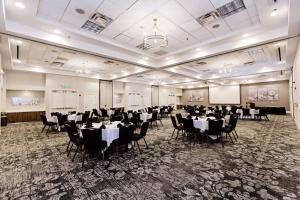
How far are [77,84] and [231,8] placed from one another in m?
11.6

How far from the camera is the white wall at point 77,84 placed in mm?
10898

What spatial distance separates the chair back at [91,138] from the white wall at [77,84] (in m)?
9.16

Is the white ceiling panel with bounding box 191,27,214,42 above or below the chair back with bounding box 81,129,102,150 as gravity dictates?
above

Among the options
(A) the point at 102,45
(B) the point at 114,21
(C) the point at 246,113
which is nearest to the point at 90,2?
(B) the point at 114,21

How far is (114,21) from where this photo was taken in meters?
4.59

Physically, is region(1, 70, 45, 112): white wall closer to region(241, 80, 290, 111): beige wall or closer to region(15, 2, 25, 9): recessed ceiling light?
region(15, 2, 25, 9): recessed ceiling light

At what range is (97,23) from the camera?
470cm

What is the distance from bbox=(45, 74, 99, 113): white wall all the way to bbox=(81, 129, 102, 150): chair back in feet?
30.0

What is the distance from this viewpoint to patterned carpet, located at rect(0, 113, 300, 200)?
251 centimetres

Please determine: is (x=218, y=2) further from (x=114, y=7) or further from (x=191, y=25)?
(x=114, y=7)

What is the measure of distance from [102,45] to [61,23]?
5.66 feet

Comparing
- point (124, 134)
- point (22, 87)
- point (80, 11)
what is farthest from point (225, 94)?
point (22, 87)

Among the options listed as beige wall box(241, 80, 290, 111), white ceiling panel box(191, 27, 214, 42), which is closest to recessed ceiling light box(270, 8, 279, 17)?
white ceiling panel box(191, 27, 214, 42)

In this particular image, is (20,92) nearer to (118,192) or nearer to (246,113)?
(118,192)
